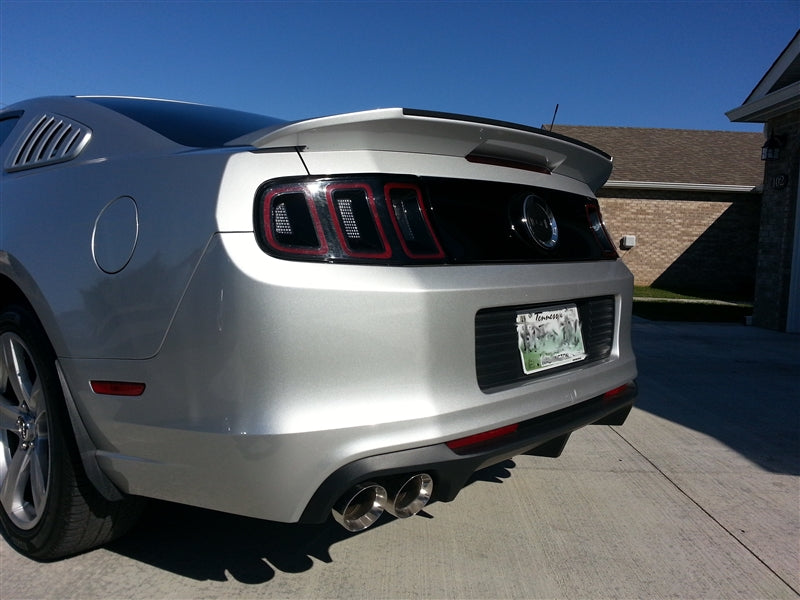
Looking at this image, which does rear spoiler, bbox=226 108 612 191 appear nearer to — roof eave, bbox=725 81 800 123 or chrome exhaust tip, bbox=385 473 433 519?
chrome exhaust tip, bbox=385 473 433 519

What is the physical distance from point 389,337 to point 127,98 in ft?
6.37

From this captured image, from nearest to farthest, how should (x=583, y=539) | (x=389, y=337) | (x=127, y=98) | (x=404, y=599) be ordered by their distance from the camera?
1. (x=389, y=337)
2. (x=404, y=599)
3. (x=583, y=539)
4. (x=127, y=98)

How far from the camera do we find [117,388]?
206 centimetres

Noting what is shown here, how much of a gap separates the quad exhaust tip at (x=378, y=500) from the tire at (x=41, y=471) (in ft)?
2.70

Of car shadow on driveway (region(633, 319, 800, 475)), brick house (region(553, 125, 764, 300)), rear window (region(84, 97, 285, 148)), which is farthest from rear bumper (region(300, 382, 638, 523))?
brick house (region(553, 125, 764, 300))

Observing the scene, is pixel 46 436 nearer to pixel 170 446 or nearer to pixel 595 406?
pixel 170 446

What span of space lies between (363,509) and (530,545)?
1.03 metres

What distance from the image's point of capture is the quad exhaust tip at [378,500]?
1.92 meters

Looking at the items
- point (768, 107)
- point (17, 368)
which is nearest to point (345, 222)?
point (17, 368)

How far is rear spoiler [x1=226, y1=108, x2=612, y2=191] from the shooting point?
192 centimetres

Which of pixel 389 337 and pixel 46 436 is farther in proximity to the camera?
pixel 46 436

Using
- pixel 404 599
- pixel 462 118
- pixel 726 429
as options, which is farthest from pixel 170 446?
pixel 726 429

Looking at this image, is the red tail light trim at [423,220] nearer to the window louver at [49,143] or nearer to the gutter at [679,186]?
the window louver at [49,143]

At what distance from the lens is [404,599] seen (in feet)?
7.58
